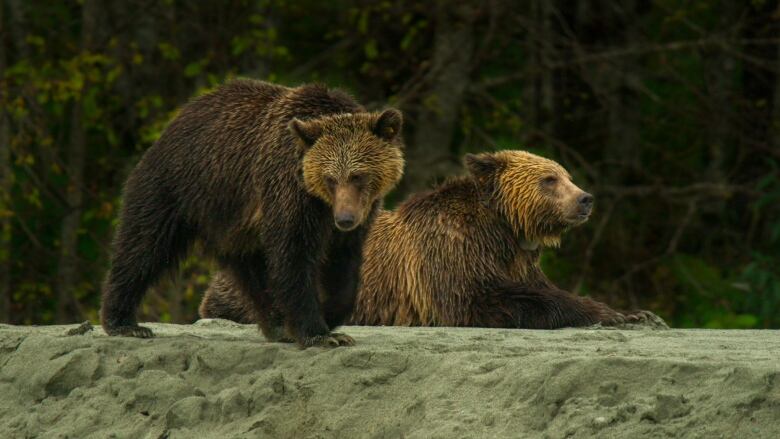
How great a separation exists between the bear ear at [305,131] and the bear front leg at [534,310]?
2.55 m

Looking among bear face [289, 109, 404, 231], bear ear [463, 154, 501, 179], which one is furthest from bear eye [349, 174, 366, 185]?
bear ear [463, 154, 501, 179]

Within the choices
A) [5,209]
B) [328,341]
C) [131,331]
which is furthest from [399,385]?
[5,209]

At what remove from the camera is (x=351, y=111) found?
7.01 m

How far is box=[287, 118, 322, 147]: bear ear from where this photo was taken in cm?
657

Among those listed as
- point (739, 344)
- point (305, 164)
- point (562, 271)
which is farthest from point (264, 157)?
point (562, 271)

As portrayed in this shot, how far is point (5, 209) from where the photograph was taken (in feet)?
44.8

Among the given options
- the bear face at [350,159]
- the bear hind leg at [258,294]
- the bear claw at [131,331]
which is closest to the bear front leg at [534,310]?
the bear hind leg at [258,294]

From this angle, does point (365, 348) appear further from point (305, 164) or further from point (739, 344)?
point (739, 344)

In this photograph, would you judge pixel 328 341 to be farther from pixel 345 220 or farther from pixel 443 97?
pixel 443 97

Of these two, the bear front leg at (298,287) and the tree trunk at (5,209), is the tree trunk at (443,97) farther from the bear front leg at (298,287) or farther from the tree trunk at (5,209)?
the bear front leg at (298,287)

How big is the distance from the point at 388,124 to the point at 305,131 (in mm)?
415

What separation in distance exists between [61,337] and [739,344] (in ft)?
11.1

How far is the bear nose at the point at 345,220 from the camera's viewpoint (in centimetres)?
634

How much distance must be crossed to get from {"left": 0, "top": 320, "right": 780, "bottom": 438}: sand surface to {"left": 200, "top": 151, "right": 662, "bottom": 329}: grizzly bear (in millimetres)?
1231
